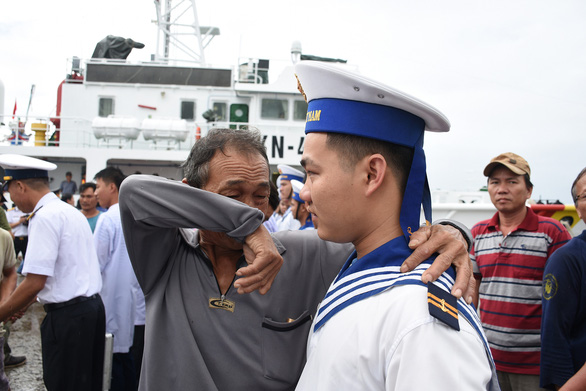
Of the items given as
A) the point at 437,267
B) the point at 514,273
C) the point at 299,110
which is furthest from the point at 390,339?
the point at 299,110

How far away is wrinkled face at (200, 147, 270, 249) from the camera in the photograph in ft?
5.48

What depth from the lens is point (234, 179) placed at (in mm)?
1671

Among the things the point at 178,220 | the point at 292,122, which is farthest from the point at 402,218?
the point at 292,122

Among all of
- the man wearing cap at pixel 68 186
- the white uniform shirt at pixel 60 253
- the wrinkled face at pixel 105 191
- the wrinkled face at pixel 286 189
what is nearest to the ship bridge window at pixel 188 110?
the man wearing cap at pixel 68 186

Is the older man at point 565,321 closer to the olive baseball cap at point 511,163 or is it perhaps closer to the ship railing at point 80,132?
the olive baseball cap at point 511,163

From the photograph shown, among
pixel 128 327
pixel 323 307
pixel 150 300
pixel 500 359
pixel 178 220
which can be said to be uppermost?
pixel 178 220

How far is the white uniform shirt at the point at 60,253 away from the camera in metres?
3.27

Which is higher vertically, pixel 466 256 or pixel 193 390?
pixel 466 256

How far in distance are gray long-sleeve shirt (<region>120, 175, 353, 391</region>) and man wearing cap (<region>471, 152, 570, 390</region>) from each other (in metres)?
1.76

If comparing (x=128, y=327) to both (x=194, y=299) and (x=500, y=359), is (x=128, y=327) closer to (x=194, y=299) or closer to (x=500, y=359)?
(x=194, y=299)

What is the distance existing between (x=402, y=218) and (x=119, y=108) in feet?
50.3

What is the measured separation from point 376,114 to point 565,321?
1957mm

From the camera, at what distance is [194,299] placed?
1.60 meters

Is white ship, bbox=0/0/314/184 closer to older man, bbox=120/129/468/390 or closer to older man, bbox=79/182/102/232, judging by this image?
older man, bbox=79/182/102/232
